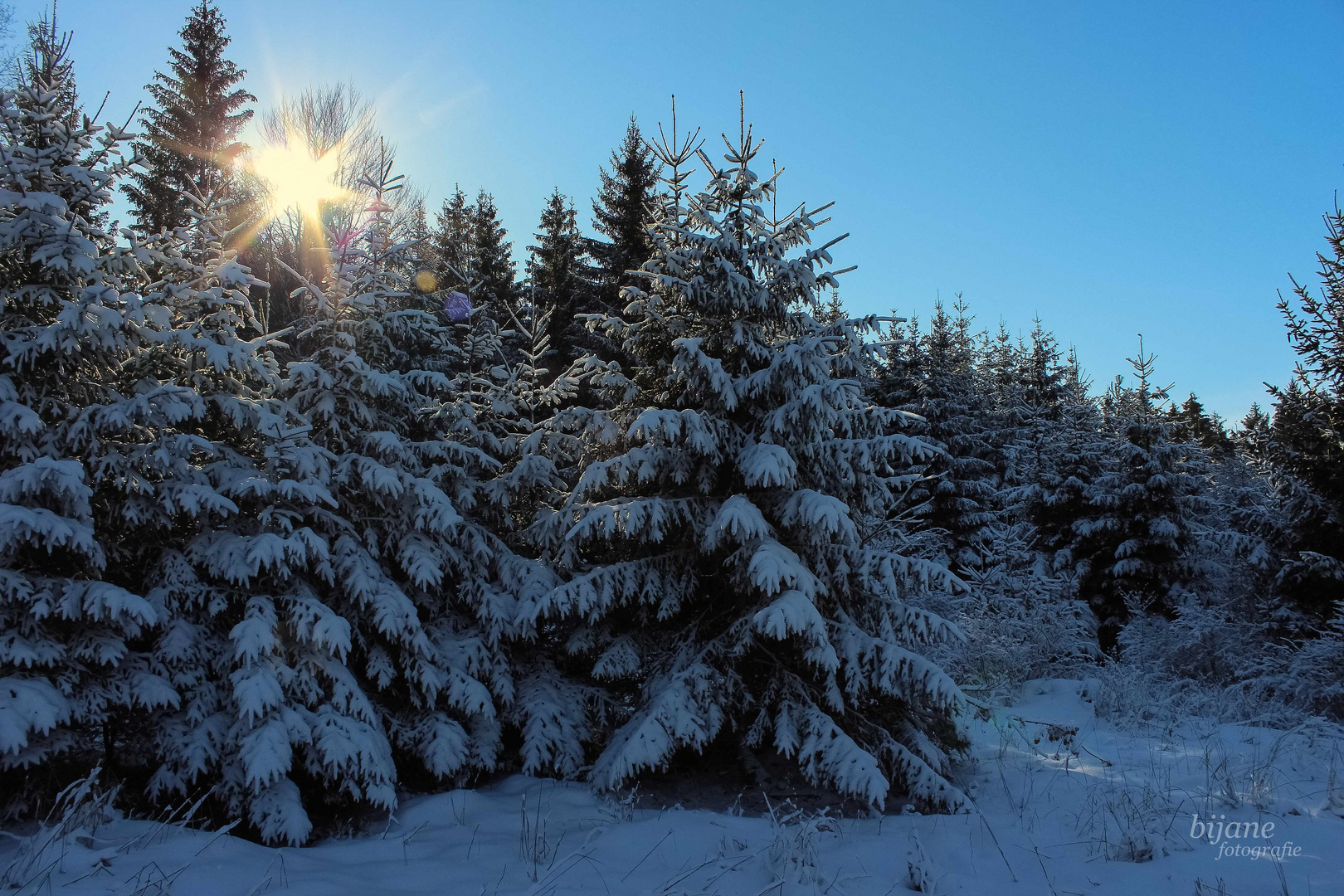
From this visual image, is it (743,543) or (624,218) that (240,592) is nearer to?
(743,543)

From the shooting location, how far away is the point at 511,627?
756 cm

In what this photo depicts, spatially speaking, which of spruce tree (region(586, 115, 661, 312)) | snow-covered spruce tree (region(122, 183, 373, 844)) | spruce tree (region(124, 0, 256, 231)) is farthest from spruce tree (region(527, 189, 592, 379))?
snow-covered spruce tree (region(122, 183, 373, 844))

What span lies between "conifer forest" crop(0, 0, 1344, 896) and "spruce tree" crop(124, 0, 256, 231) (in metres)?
13.5

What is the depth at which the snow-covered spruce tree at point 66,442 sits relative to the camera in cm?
499

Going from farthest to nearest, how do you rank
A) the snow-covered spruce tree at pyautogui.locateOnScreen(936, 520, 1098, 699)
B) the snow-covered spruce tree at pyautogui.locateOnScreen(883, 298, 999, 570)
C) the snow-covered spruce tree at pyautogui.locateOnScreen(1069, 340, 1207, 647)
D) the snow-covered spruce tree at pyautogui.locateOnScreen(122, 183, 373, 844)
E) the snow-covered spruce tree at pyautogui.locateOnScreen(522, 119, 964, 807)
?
the snow-covered spruce tree at pyautogui.locateOnScreen(883, 298, 999, 570)
the snow-covered spruce tree at pyautogui.locateOnScreen(1069, 340, 1207, 647)
the snow-covered spruce tree at pyautogui.locateOnScreen(936, 520, 1098, 699)
the snow-covered spruce tree at pyautogui.locateOnScreen(522, 119, 964, 807)
the snow-covered spruce tree at pyautogui.locateOnScreen(122, 183, 373, 844)

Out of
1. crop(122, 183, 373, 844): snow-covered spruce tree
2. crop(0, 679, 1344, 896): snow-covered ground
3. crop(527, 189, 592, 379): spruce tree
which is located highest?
crop(527, 189, 592, 379): spruce tree

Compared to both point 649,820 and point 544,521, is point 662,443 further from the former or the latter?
point 649,820

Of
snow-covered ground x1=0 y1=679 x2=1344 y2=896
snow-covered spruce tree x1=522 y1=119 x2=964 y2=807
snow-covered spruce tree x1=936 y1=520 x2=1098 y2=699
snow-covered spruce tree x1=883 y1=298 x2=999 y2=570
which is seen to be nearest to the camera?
snow-covered ground x1=0 y1=679 x2=1344 y2=896

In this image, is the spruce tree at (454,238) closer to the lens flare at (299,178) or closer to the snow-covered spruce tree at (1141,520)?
the lens flare at (299,178)

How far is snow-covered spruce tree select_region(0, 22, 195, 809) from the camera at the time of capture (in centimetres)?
499

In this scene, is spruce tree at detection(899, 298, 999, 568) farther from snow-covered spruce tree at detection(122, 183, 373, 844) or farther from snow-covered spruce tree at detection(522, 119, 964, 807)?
snow-covered spruce tree at detection(122, 183, 373, 844)

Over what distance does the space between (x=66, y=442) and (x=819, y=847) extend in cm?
673

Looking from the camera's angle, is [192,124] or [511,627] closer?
[511,627]

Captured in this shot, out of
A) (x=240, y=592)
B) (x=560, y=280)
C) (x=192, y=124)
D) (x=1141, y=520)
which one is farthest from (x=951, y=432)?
(x=192, y=124)
